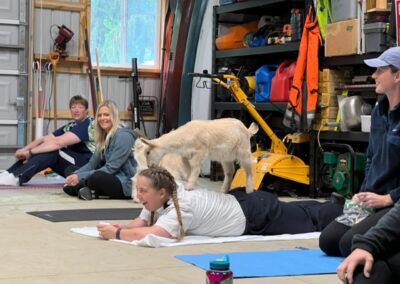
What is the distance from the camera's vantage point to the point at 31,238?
15.3ft

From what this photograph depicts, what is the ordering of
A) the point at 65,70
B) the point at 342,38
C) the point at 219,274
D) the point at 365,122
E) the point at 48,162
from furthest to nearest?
the point at 65,70 < the point at 48,162 < the point at 342,38 < the point at 365,122 < the point at 219,274

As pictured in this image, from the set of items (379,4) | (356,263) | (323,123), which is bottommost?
(356,263)

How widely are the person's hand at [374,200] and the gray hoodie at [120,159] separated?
3.35m

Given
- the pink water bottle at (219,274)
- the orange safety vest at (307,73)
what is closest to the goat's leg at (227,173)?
the orange safety vest at (307,73)

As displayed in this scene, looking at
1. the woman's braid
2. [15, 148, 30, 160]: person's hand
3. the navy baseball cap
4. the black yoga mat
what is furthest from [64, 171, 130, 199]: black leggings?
the navy baseball cap

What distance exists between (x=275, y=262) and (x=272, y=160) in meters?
3.66

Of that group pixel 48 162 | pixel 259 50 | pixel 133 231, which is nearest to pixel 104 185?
pixel 48 162

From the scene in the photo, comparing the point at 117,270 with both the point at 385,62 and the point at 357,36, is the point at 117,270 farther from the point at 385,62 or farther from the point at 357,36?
the point at 357,36

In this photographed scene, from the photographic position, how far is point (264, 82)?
8.34 metres

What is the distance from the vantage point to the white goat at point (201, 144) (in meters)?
5.38

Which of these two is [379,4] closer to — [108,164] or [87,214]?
[108,164]

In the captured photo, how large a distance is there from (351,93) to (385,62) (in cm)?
416

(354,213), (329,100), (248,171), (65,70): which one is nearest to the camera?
(354,213)

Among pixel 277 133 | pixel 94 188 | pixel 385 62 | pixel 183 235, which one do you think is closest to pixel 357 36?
pixel 277 133
